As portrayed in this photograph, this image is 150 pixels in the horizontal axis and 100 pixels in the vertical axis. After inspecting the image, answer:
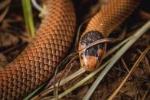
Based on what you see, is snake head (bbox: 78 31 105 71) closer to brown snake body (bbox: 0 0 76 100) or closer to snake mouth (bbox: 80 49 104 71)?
snake mouth (bbox: 80 49 104 71)

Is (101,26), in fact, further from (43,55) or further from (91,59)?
(43,55)

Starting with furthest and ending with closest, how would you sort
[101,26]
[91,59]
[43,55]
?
[101,26]
[43,55]
[91,59]

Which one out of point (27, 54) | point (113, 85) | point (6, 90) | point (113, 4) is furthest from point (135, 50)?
point (6, 90)

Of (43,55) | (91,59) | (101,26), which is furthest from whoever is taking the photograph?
(101,26)

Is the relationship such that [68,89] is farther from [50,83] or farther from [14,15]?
[14,15]

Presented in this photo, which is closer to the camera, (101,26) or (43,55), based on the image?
(43,55)

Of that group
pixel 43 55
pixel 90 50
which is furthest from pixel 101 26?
pixel 43 55

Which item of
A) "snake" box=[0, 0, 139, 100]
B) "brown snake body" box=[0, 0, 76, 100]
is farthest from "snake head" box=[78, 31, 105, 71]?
"brown snake body" box=[0, 0, 76, 100]

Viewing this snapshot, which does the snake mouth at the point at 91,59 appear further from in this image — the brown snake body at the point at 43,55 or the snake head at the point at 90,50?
the brown snake body at the point at 43,55

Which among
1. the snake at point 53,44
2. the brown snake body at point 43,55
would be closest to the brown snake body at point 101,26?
the snake at point 53,44
